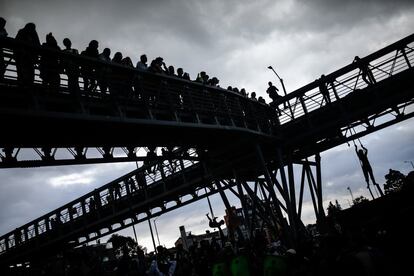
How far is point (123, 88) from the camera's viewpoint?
30.4ft

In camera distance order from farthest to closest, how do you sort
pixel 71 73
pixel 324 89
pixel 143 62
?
pixel 324 89
pixel 143 62
pixel 71 73

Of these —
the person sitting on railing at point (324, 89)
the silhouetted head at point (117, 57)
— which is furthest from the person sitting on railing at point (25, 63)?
the person sitting on railing at point (324, 89)

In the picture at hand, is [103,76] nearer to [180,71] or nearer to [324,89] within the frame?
[180,71]

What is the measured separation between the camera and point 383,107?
12.7m

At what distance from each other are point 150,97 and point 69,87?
3.05 metres

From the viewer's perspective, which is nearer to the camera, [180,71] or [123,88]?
[123,88]

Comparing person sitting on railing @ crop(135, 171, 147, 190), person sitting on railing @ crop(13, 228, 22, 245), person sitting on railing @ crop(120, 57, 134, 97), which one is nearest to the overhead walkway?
person sitting on railing @ crop(120, 57, 134, 97)

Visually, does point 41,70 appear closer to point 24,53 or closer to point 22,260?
point 24,53

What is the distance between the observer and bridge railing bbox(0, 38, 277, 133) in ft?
23.4

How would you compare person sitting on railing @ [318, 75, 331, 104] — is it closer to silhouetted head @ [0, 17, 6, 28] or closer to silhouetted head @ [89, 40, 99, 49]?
silhouetted head @ [89, 40, 99, 49]

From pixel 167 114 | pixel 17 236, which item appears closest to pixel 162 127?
pixel 167 114

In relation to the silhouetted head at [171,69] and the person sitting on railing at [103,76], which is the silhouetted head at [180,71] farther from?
the person sitting on railing at [103,76]

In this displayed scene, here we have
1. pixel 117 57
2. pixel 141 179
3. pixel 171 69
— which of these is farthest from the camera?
pixel 141 179

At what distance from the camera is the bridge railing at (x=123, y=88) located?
23.4 ft
